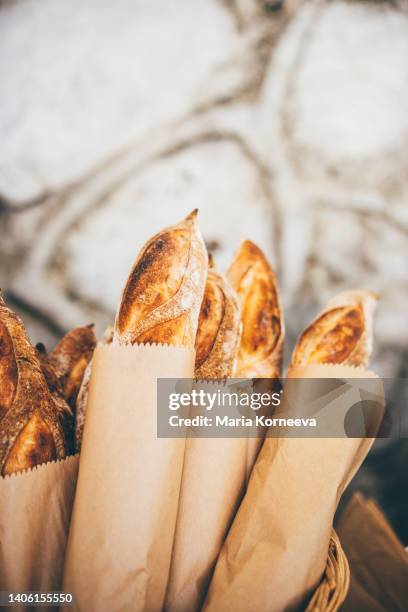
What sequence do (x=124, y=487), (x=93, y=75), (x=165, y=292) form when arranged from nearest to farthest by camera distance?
1. (x=124, y=487)
2. (x=165, y=292)
3. (x=93, y=75)

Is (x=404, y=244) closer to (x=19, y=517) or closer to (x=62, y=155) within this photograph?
(x=62, y=155)

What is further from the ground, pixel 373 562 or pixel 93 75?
pixel 93 75

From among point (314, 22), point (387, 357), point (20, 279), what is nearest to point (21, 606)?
point (20, 279)

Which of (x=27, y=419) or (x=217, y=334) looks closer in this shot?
(x=27, y=419)

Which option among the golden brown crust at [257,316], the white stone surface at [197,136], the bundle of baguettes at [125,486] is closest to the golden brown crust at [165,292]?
the bundle of baguettes at [125,486]

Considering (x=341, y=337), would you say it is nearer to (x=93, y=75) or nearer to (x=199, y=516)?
(x=199, y=516)

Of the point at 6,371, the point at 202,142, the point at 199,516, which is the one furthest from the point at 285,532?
the point at 202,142

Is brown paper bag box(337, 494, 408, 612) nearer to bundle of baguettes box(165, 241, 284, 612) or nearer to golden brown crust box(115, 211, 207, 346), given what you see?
bundle of baguettes box(165, 241, 284, 612)
